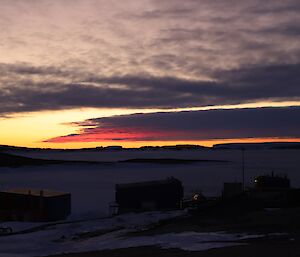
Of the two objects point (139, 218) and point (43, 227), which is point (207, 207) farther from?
point (43, 227)

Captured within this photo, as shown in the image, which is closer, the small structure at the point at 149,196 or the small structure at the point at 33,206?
the small structure at the point at 33,206

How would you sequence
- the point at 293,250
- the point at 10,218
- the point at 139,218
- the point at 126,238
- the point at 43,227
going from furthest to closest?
1. the point at 10,218
2. the point at 139,218
3. the point at 43,227
4. the point at 126,238
5. the point at 293,250

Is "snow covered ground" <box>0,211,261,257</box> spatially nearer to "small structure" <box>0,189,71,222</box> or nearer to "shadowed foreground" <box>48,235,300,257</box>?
"shadowed foreground" <box>48,235,300,257</box>

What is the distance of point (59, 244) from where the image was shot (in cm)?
2078

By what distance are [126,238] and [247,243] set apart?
517 centimetres

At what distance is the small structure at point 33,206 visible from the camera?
102 ft

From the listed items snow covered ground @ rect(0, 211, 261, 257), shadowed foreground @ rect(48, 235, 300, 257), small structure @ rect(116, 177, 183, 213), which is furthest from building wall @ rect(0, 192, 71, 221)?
shadowed foreground @ rect(48, 235, 300, 257)

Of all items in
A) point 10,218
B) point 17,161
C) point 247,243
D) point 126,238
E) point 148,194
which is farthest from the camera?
point 17,161

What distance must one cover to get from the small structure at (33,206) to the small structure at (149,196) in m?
3.75

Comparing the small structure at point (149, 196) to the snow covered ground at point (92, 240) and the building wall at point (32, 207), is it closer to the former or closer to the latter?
the building wall at point (32, 207)

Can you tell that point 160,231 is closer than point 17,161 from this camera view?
Yes

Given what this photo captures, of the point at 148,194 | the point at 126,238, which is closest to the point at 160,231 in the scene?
the point at 126,238

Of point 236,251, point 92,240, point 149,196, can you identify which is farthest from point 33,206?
point 236,251

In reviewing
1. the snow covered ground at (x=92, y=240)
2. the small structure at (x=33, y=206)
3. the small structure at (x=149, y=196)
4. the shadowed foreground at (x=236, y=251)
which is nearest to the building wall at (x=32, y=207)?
the small structure at (x=33, y=206)
